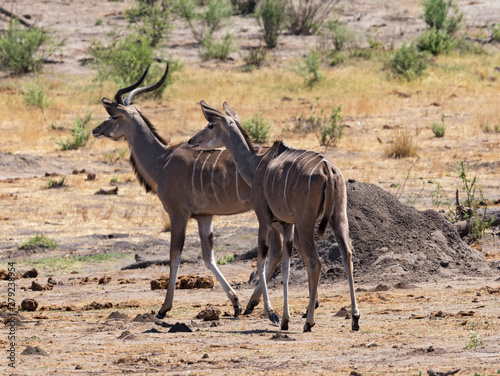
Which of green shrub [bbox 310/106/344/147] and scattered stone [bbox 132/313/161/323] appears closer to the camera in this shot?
scattered stone [bbox 132/313/161/323]

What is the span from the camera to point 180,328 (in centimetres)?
729

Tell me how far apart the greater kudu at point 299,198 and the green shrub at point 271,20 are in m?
28.3

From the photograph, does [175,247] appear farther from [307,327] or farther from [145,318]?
[307,327]

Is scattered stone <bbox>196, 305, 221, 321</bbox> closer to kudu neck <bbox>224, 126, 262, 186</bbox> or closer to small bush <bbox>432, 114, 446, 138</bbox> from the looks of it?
kudu neck <bbox>224, 126, 262, 186</bbox>

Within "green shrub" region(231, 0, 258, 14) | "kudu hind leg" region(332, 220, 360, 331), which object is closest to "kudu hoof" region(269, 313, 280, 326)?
"kudu hind leg" region(332, 220, 360, 331)

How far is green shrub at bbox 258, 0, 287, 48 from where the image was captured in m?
35.8

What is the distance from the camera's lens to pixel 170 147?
9.37 metres

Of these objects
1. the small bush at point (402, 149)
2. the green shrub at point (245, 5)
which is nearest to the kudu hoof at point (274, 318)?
the small bush at point (402, 149)

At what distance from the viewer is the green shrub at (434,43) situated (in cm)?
3125

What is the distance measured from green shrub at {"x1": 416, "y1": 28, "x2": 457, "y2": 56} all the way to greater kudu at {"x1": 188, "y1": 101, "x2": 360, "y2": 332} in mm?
24510

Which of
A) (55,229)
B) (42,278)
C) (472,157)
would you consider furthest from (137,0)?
(42,278)

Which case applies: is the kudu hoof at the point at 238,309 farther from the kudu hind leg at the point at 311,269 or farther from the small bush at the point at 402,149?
the small bush at the point at 402,149

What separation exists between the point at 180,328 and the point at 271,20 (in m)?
29.6

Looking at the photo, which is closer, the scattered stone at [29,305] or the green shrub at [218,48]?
the scattered stone at [29,305]
